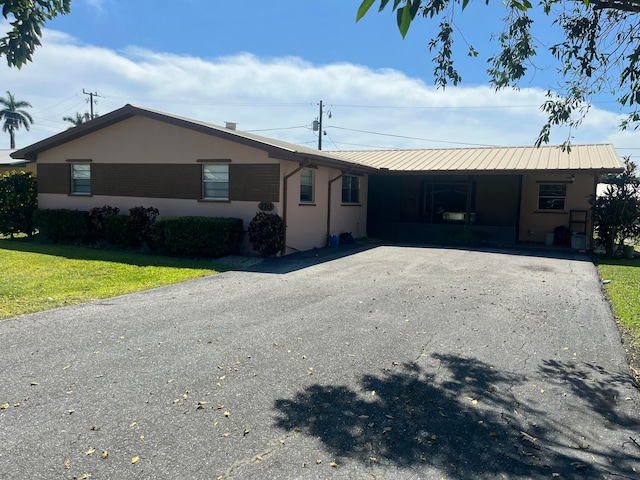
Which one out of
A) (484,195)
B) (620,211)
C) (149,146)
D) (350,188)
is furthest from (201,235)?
(620,211)

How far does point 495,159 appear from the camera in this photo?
1695 centimetres

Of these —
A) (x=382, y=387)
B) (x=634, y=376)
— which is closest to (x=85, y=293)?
(x=382, y=387)

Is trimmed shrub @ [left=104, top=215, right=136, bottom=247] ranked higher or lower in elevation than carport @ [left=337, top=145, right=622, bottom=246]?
lower

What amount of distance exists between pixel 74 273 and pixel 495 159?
566 inches

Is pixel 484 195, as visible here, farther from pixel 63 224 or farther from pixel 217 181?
pixel 63 224

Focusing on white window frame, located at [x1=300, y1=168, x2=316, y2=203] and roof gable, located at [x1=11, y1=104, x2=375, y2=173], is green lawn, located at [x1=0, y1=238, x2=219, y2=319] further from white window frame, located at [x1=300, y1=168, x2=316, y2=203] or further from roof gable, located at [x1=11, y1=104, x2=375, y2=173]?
white window frame, located at [x1=300, y1=168, x2=316, y2=203]

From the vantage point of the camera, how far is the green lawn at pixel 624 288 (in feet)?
20.8

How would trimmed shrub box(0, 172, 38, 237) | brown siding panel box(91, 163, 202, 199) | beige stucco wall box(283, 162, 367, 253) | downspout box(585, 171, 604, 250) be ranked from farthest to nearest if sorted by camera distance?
trimmed shrub box(0, 172, 38, 237), downspout box(585, 171, 604, 250), brown siding panel box(91, 163, 202, 199), beige stucco wall box(283, 162, 367, 253)

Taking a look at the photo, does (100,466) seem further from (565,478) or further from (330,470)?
(565,478)

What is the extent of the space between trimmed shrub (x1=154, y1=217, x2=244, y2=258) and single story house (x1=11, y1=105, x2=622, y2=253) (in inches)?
31.3

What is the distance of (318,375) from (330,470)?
1449mm

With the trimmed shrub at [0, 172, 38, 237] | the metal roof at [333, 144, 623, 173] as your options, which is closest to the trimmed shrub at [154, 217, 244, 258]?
the trimmed shrub at [0, 172, 38, 237]

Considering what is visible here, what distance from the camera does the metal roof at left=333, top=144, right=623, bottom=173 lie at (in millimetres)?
14656

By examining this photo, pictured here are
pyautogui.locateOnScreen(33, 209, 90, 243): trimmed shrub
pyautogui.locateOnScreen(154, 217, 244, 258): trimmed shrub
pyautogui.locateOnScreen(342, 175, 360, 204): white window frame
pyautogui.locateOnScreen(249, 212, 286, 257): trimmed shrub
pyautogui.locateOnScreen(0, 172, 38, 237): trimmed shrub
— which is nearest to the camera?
pyautogui.locateOnScreen(154, 217, 244, 258): trimmed shrub
